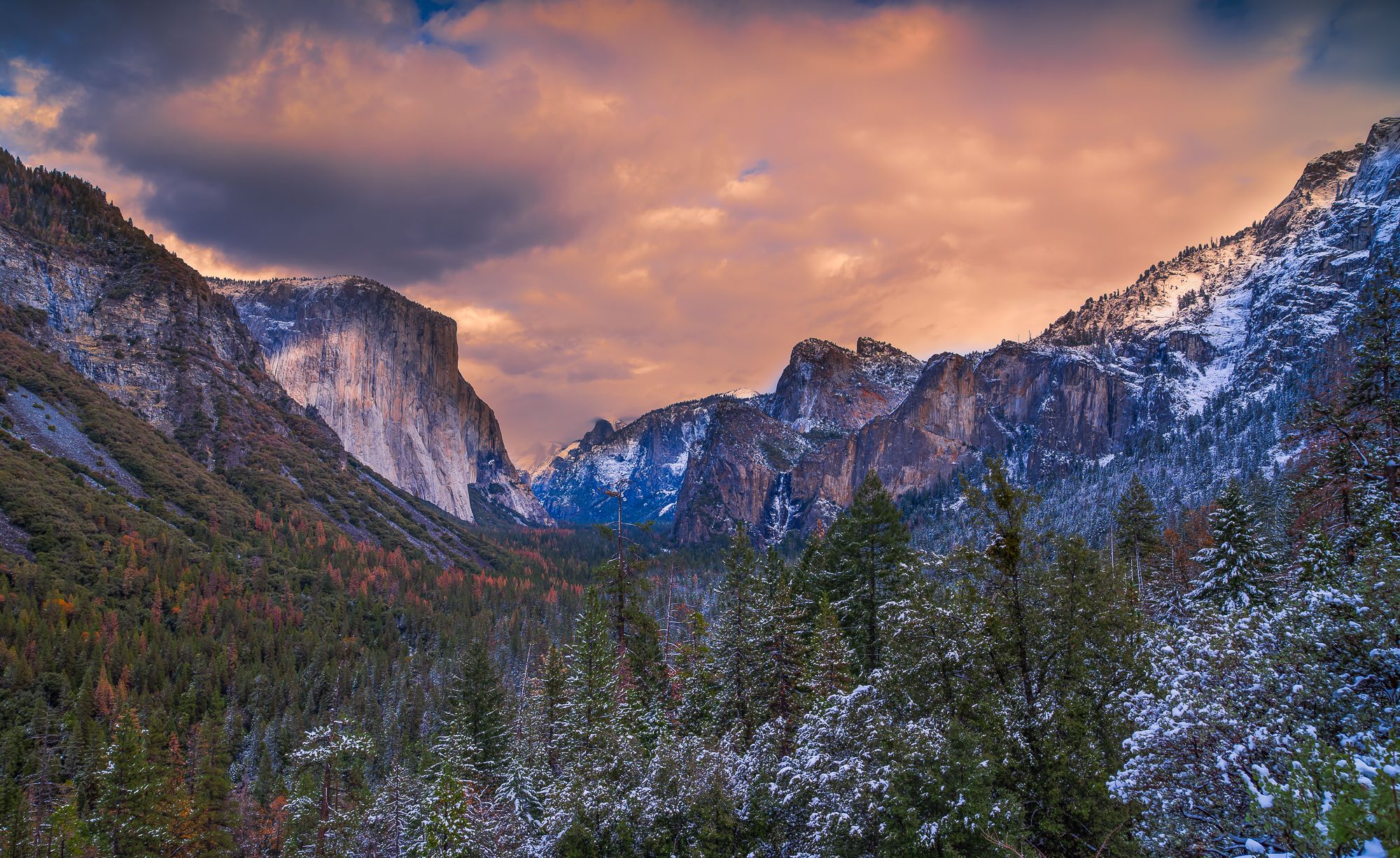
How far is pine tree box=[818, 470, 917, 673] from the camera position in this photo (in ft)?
83.8

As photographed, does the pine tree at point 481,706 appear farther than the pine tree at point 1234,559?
Yes

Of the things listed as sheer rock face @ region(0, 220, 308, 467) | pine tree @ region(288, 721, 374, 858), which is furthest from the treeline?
sheer rock face @ region(0, 220, 308, 467)

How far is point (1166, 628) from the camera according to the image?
14445 mm

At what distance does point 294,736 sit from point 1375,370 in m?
78.9

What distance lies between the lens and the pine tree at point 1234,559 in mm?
28656

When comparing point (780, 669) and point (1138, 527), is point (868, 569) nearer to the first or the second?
point (780, 669)

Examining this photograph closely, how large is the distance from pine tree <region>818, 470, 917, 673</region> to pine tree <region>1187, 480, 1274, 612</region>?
46.5 feet

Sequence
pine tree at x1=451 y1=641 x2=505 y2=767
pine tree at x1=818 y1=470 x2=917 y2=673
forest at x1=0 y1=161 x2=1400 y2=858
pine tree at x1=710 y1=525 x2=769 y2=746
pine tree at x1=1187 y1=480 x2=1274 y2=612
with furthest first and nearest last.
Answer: pine tree at x1=451 y1=641 x2=505 y2=767 → pine tree at x1=1187 y1=480 x2=1274 y2=612 → pine tree at x1=818 y1=470 x2=917 y2=673 → pine tree at x1=710 y1=525 x2=769 y2=746 → forest at x1=0 y1=161 x2=1400 y2=858

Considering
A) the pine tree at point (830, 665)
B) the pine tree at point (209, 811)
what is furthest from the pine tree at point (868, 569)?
the pine tree at point (209, 811)

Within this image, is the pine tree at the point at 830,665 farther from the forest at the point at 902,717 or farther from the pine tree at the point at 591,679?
the pine tree at the point at 591,679

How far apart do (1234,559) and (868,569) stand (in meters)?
17.9

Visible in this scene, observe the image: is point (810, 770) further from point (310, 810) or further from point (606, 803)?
point (310, 810)

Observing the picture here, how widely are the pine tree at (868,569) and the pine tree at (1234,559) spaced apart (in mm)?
14184

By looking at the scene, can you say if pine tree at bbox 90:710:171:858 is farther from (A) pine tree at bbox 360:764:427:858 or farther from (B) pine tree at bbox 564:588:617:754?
(B) pine tree at bbox 564:588:617:754
